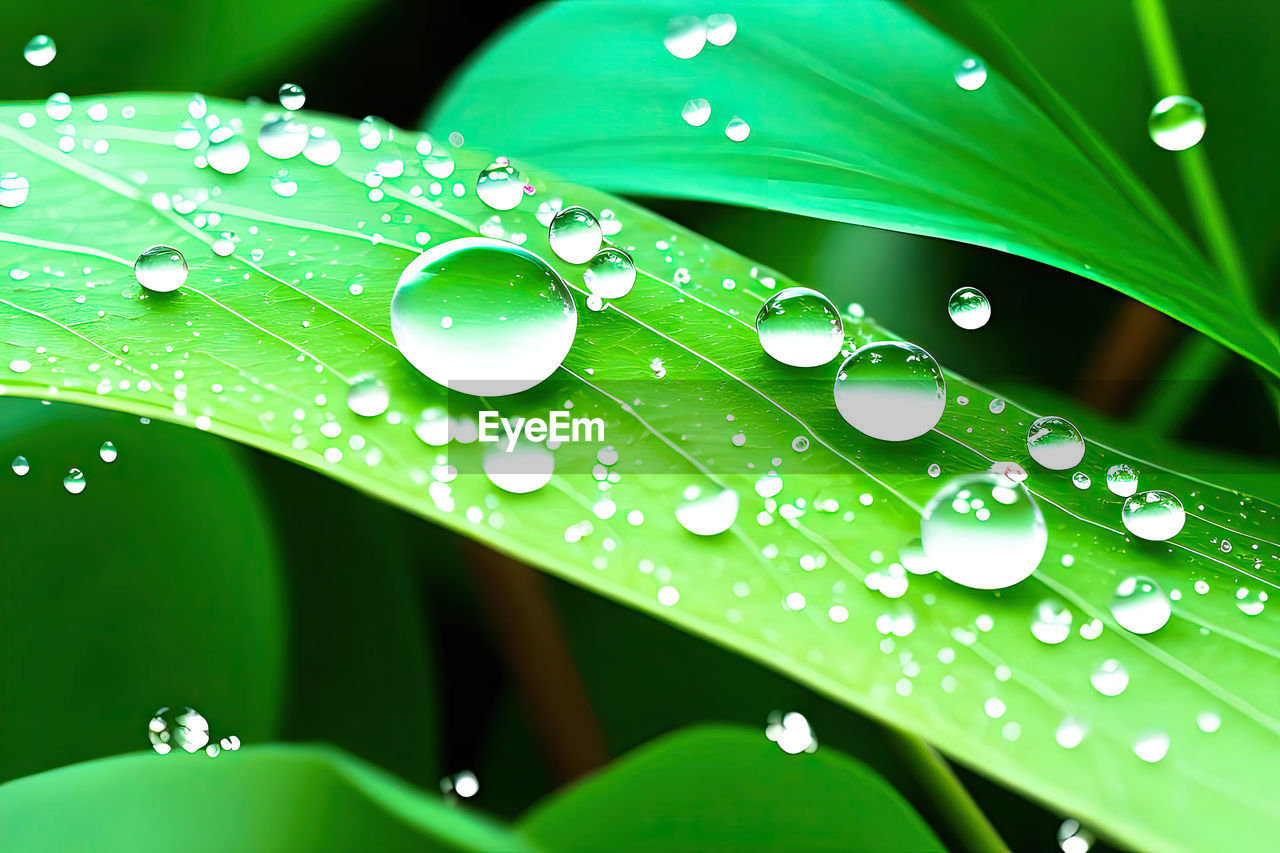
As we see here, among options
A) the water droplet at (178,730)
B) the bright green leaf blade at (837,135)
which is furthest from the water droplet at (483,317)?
the water droplet at (178,730)

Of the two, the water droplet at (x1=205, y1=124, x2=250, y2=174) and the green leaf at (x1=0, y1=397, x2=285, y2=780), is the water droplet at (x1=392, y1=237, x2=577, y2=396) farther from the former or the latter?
the green leaf at (x1=0, y1=397, x2=285, y2=780)

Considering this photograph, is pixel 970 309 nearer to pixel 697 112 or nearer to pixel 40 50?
pixel 697 112

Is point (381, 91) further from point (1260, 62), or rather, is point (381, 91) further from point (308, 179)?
point (1260, 62)

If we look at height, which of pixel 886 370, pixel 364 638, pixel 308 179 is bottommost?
pixel 364 638

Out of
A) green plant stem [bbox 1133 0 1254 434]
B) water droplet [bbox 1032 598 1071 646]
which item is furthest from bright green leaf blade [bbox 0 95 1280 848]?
green plant stem [bbox 1133 0 1254 434]

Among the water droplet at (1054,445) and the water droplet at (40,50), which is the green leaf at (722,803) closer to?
A: the water droplet at (1054,445)

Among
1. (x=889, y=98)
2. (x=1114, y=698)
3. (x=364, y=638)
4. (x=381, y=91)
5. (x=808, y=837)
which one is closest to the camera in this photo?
(x=1114, y=698)

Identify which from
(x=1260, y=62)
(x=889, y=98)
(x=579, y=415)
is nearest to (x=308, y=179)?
(x=579, y=415)
